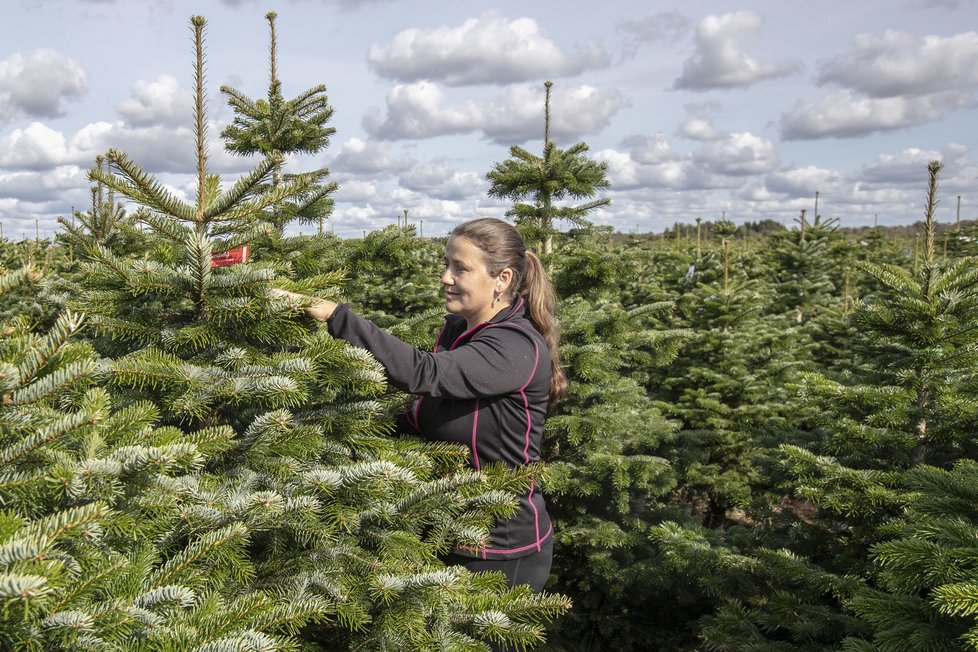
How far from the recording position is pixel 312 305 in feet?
7.43

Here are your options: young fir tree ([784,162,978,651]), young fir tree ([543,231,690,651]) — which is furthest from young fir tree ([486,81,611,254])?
young fir tree ([784,162,978,651])

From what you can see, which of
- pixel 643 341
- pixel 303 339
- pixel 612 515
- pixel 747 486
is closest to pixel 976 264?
pixel 643 341

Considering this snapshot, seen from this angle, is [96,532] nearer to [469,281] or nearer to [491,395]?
[491,395]

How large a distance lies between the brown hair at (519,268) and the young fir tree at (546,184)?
3313mm

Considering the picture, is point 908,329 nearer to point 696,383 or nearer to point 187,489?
point 696,383

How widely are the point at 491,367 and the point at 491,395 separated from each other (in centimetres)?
11

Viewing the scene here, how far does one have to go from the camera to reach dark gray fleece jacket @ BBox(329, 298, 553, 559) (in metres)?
2.27

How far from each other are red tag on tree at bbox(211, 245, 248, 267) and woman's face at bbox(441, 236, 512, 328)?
2.66 ft

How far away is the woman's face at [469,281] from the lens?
2.79m

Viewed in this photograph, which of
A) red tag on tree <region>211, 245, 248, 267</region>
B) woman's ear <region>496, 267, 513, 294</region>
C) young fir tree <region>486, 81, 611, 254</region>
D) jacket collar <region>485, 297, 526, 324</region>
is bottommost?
jacket collar <region>485, 297, 526, 324</region>

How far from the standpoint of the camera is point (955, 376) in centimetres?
402

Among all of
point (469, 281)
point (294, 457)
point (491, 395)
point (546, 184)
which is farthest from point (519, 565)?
point (546, 184)

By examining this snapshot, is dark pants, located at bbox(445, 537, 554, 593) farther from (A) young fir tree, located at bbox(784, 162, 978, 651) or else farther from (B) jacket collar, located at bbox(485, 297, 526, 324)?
(A) young fir tree, located at bbox(784, 162, 978, 651)

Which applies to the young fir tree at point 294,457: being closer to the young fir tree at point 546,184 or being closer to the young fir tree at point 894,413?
Answer: the young fir tree at point 894,413
